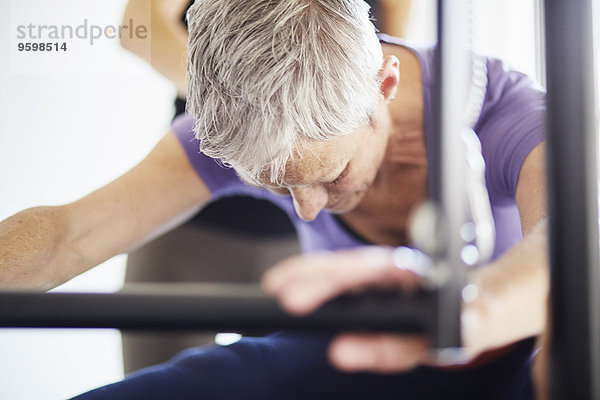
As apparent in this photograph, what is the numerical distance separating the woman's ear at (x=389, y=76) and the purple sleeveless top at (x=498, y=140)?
0.05m

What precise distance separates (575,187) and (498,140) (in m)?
0.43

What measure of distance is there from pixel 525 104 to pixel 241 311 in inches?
22.3

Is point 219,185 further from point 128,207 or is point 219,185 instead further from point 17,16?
point 17,16

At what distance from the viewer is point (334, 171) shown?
0.69m

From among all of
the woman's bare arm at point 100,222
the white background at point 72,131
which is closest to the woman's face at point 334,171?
the woman's bare arm at point 100,222

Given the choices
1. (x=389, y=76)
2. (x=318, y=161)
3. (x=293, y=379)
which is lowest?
(x=293, y=379)

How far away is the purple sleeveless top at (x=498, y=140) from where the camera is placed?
706mm

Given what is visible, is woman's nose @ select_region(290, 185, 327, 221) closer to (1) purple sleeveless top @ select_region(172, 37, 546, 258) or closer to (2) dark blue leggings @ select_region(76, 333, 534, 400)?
(1) purple sleeveless top @ select_region(172, 37, 546, 258)

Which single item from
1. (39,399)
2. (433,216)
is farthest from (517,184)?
(39,399)

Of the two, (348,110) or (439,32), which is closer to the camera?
(439,32)

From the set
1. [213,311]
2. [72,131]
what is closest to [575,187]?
[213,311]

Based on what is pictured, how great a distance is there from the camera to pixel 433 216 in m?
0.33

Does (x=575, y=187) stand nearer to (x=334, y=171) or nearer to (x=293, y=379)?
(x=334, y=171)

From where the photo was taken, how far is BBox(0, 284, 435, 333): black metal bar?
1.02ft
